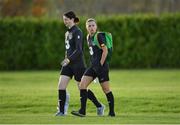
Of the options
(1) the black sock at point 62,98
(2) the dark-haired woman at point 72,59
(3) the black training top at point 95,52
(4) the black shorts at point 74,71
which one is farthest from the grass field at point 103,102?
(3) the black training top at point 95,52

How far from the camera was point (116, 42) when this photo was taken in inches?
1503

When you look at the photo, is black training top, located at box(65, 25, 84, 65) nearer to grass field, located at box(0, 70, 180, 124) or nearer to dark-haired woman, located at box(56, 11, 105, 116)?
dark-haired woman, located at box(56, 11, 105, 116)

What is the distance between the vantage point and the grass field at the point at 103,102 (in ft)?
49.6

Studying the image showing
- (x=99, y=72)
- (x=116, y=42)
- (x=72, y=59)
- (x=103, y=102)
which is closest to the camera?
(x=99, y=72)

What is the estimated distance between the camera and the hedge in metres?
38.0

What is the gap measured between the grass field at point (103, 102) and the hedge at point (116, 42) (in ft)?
31.7

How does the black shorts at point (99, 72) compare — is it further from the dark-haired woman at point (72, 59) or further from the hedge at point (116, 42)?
the hedge at point (116, 42)

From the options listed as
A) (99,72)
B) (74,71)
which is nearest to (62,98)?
(74,71)

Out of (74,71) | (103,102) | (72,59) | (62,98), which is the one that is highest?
(72,59)

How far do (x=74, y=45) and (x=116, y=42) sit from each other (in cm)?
2219

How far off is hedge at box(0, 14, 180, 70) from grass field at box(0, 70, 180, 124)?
31.7 ft

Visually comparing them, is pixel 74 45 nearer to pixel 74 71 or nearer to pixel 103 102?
pixel 74 71

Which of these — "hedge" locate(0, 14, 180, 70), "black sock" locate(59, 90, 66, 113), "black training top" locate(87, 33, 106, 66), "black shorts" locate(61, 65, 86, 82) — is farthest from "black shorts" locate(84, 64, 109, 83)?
"hedge" locate(0, 14, 180, 70)

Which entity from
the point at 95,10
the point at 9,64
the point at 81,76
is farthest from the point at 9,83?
the point at 95,10
